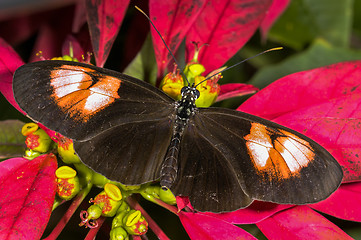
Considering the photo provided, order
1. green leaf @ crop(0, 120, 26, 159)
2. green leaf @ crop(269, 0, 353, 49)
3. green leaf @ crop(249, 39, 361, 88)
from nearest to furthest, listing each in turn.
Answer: green leaf @ crop(0, 120, 26, 159), green leaf @ crop(249, 39, 361, 88), green leaf @ crop(269, 0, 353, 49)

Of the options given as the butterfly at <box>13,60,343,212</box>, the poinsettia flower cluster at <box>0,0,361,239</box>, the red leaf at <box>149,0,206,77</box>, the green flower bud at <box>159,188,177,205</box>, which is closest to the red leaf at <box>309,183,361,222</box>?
the poinsettia flower cluster at <box>0,0,361,239</box>

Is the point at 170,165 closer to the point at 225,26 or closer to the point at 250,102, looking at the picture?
the point at 250,102

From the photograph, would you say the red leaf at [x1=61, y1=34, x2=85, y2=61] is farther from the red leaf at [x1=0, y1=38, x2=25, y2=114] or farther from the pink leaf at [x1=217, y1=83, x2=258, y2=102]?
the pink leaf at [x1=217, y1=83, x2=258, y2=102]

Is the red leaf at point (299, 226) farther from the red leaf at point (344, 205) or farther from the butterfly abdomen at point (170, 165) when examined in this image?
the butterfly abdomen at point (170, 165)

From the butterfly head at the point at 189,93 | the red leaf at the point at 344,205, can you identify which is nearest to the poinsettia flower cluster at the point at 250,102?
the red leaf at the point at 344,205

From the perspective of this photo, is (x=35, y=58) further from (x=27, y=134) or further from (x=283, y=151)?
(x=283, y=151)
